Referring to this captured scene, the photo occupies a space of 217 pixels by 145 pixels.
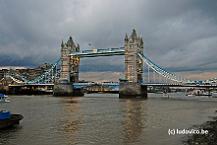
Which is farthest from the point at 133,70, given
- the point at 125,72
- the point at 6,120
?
the point at 6,120

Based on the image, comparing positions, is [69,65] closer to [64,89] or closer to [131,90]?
[64,89]

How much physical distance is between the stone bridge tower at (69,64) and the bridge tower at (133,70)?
85.9ft

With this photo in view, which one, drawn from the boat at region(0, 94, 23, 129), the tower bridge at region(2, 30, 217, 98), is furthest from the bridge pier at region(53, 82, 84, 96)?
the boat at region(0, 94, 23, 129)

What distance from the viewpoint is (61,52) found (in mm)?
133625

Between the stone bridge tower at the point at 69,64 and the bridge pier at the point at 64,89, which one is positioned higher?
the stone bridge tower at the point at 69,64

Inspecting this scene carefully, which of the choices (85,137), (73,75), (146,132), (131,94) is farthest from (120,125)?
(73,75)

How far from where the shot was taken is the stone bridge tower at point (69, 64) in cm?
12875

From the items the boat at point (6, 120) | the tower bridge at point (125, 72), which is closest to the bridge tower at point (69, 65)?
the tower bridge at point (125, 72)

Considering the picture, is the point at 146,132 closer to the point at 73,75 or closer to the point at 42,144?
the point at 42,144

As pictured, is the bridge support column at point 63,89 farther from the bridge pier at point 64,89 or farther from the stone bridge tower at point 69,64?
the stone bridge tower at point 69,64

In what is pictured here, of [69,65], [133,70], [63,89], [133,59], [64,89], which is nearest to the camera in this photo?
[133,70]

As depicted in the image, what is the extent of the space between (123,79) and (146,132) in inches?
3113

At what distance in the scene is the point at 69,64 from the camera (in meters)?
130

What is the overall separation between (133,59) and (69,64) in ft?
97.7
